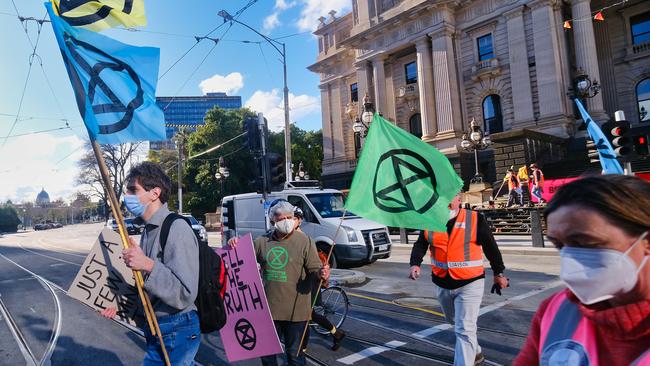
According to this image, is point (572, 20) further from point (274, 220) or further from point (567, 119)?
point (274, 220)

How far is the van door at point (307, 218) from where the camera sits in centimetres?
1108

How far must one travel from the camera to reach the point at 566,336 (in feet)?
4.15

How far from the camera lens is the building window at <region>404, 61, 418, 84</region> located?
32.4 metres

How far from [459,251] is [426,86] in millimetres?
27142

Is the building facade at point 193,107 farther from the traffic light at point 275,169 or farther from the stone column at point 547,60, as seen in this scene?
the traffic light at point 275,169

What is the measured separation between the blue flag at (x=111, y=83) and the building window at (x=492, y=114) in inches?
1122

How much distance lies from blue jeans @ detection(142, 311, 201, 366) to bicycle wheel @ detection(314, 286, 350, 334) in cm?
319

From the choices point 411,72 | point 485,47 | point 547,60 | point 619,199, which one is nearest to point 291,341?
point 619,199

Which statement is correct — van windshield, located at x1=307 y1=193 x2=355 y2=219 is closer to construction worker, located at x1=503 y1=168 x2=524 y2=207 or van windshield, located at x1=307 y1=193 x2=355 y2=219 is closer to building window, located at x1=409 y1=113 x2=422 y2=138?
construction worker, located at x1=503 y1=168 x2=524 y2=207

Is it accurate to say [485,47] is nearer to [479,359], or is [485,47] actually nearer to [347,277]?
[347,277]

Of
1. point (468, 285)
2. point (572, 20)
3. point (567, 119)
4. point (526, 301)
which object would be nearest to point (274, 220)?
point (468, 285)

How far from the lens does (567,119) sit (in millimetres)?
23719

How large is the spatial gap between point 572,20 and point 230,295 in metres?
27.3

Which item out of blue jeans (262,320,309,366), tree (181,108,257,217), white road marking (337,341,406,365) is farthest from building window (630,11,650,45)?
tree (181,108,257,217)
